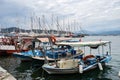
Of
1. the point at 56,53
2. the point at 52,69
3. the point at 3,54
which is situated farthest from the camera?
the point at 3,54

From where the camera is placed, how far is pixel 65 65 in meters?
22.4

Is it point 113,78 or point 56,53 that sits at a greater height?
point 56,53

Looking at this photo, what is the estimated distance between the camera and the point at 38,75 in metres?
23.6

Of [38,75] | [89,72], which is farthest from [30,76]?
[89,72]

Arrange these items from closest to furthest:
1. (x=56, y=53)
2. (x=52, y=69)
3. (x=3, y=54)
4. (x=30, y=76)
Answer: (x=52, y=69)
(x=30, y=76)
(x=56, y=53)
(x=3, y=54)

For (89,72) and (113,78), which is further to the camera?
(89,72)

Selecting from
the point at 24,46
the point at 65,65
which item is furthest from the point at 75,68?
the point at 24,46

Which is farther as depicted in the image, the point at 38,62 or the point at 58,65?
the point at 38,62

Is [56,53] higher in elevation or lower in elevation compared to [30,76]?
higher

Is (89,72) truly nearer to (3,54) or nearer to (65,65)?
(65,65)

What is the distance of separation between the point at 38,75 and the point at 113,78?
795 centimetres

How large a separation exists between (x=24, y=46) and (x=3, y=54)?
13.8ft

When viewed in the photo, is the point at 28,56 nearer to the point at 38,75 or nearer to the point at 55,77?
the point at 38,75

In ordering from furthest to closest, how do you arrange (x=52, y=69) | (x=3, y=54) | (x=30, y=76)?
(x=3, y=54), (x=30, y=76), (x=52, y=69)
